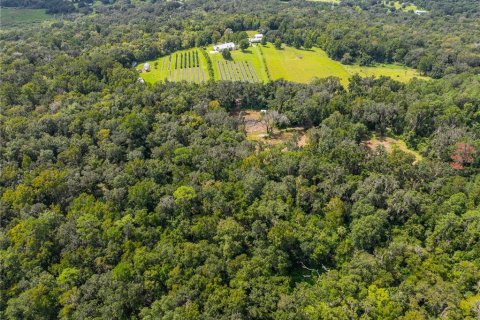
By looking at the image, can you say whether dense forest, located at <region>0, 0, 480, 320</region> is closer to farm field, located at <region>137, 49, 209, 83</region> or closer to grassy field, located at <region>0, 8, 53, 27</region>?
farm field, located at <region>137, 49, 209, 83</region>

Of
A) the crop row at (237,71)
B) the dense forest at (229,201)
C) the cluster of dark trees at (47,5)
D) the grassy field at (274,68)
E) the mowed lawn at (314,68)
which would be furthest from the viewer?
the cluster of dark trees at (47,5)

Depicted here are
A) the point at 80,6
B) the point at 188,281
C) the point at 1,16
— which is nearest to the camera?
the point at 188,281

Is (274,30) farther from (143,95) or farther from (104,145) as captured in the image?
(104,145)

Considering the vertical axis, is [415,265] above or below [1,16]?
below

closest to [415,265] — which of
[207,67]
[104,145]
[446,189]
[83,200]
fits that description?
[446,189]

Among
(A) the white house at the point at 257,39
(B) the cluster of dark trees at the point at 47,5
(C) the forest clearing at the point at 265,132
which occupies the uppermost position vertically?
(B) the cluster of dark trees at the point at 47,5

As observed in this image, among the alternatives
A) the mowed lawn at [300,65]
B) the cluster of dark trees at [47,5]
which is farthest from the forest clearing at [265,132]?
the cluster of dark trees at [47,5]

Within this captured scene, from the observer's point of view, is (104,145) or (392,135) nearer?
(104,145)

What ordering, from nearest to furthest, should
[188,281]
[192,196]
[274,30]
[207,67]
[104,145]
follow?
[188,281] → [192,196] → [104,145] → [207,67] → [274,30]

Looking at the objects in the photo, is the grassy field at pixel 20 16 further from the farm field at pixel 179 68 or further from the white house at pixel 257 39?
the white house at pixel 257 39
